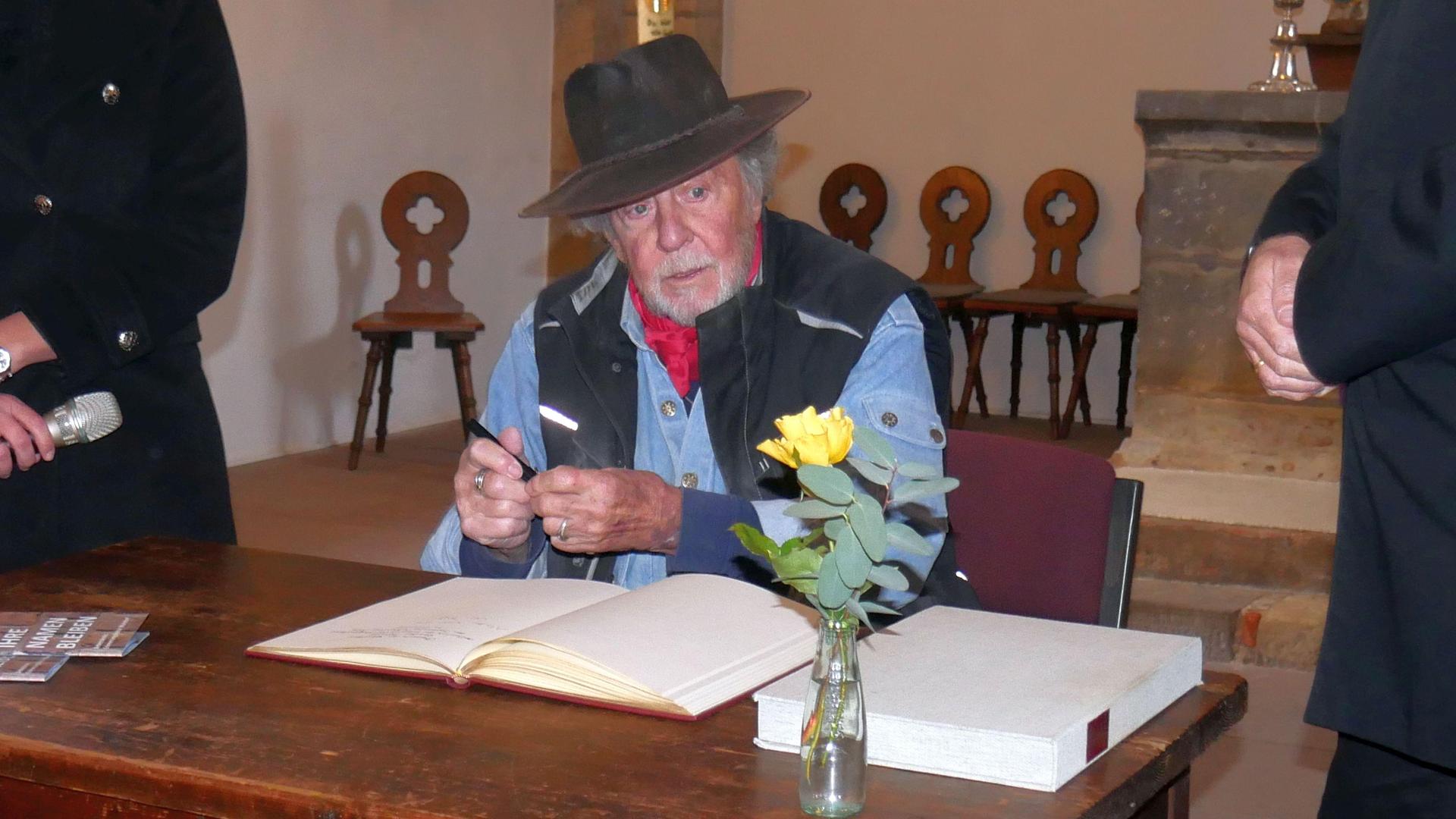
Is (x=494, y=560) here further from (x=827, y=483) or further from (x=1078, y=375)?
(x=1078, y=375)

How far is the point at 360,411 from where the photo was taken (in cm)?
608

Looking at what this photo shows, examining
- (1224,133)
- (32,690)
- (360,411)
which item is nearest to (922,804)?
(32,690)

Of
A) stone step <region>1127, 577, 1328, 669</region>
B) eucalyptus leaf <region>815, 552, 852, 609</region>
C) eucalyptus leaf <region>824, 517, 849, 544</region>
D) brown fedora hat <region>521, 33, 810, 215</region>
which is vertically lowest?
stone step <region>1127, 577, 1328, 669</region>

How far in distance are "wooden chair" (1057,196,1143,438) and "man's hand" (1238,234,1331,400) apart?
5324 millimetres

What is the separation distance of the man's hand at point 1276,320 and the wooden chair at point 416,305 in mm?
4723

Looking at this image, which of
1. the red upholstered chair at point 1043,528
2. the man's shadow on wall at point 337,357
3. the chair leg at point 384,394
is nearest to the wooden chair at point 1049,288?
the chair leg at point 384,394

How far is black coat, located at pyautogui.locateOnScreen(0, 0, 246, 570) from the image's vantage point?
1.91m

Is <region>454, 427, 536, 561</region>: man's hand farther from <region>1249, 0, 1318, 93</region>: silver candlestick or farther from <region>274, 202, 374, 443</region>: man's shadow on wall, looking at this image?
<region>274, 202, 374, 443</region>: man's shadow on wall

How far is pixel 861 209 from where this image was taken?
24.9ft

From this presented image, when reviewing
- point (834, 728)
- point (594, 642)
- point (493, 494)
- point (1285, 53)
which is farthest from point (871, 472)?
point (1285, 53)

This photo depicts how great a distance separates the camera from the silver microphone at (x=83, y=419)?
69.5 inches

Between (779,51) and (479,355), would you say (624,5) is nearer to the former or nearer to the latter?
(779,51)

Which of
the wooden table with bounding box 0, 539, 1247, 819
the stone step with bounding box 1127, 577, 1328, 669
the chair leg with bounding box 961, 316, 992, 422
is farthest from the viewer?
the chair leg with bounding box 961, 316, 992, 422

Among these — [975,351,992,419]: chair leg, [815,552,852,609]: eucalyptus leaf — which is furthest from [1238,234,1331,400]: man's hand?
[975,351,992,419]: chair leg
